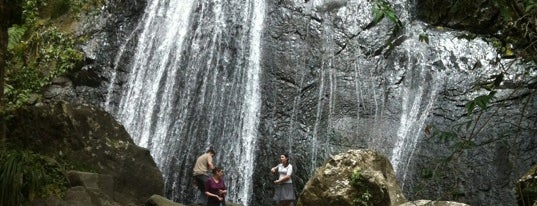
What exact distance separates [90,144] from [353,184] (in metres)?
4.16

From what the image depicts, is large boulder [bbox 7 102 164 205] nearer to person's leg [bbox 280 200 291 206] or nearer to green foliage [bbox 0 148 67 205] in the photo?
green foliage [bbox 0 148 67 205]

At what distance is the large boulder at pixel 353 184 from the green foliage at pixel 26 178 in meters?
4.07

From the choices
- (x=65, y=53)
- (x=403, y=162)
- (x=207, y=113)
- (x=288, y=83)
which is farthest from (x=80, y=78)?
(x=403, y=162)

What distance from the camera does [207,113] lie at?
14.3m

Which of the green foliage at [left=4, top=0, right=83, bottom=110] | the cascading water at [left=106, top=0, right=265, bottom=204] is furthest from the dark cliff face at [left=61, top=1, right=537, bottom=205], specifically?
the green foliage at [left=4, top=0, right=83, bottom=110]

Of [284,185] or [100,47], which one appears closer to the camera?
[284,185]

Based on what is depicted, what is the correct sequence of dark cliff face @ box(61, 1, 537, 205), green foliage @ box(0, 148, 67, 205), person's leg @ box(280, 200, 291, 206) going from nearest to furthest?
1. green foliage @ box(0, 148, 67, 205)
2. person's leg @ box(280, 200, 291, 206)
3. dark cliff face @ box(61, 1, 537, 205)

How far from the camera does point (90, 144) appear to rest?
9.16 metres

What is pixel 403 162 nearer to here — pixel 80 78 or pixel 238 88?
pixel 238 88

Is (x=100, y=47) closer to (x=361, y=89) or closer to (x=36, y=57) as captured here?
(x=36, y=57)

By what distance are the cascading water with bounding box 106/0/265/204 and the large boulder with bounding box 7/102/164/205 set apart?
3677 mm

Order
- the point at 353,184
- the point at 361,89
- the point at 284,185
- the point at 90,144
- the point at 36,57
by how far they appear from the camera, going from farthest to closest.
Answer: the point at 36,57
the point at 361,89
the point at 284,185
the point at 353,184
the point at 90,144

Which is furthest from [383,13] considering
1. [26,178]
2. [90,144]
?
[90,144]

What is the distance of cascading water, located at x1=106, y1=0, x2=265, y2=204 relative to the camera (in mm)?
13469
